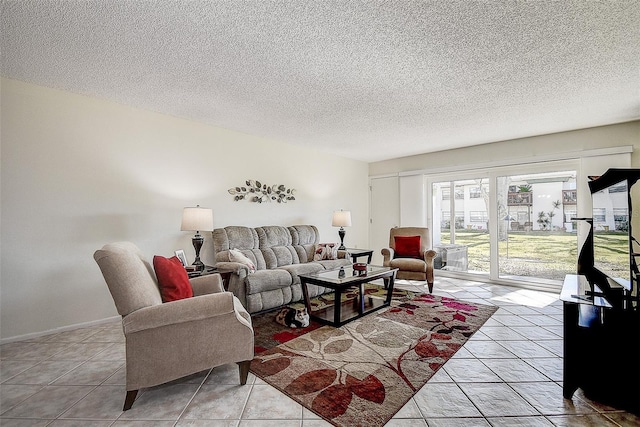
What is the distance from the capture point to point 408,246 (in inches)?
193

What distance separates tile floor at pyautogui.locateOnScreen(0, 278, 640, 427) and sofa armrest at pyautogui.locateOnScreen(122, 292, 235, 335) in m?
0.52

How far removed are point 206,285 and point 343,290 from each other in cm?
147

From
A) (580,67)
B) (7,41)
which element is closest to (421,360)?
(580,67)

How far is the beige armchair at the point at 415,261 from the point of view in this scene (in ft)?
14.4

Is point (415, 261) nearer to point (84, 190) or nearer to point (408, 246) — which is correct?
point (408, 246)

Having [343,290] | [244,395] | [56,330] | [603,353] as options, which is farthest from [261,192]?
[603,353]

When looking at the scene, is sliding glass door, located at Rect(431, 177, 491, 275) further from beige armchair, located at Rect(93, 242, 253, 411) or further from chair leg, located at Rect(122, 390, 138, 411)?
chair leg, located at Rect(122, 390, 138, 411)

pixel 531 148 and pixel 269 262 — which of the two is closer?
pixel 269 262

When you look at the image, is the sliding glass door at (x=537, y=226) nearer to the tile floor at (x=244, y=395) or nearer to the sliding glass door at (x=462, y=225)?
the sliding glass door at (x=462, y=225)

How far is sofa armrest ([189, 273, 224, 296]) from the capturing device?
2498mm

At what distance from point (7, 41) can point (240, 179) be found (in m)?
2.64

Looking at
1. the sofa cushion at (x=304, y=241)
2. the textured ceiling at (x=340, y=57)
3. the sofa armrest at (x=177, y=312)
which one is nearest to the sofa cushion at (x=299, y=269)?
the sofa cushion at (x=304, y=241)

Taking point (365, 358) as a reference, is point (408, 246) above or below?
above

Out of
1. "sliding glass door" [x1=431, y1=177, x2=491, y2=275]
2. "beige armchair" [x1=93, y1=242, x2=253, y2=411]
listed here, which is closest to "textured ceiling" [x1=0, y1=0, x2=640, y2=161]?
"beige armchair" [x1=93, y1=242, x2=253, y2=411]
